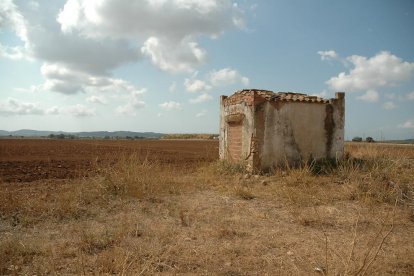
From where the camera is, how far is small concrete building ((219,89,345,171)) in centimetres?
1103

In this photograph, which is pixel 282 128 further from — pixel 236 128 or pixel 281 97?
pixel 236 128

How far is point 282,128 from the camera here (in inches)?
444

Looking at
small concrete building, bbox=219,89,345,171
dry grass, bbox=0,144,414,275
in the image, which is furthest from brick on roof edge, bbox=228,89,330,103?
dry grass, bbox=0,144,414,275

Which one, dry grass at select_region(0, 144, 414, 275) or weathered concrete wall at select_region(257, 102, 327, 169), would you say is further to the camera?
weathered concrete wall at select_region(257, 102, 327, 169)

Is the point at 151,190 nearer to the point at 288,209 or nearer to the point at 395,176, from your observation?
the point at 288,209

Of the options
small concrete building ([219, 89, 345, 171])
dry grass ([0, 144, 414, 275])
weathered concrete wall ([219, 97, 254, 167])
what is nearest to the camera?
dry grass ([0, 144, 414, 275])

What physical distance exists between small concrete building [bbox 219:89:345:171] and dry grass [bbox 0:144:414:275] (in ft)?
3.30

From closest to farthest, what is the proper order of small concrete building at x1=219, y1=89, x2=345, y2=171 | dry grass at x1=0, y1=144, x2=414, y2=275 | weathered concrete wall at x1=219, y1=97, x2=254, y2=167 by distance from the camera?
dry grass at x1=0, y1=144, x2=414, y2=275
small concrete building at x1=219, y1=89, x2=345, y2=171
weathered concrete wall at x1=219, y1=97, x2=254, y2=167

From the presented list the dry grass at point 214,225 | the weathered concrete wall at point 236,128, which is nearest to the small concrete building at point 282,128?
the weathered concrete wall at point 236,128

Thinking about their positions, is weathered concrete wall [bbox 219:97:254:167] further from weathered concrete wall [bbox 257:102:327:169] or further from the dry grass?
the dry grass

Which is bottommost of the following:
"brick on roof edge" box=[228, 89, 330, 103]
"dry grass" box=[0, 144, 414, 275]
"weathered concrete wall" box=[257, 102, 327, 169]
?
"dry grass" box=[0, 144, 414, 275]

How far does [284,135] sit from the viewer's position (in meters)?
11.3

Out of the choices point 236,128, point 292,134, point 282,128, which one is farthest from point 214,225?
point 236,128

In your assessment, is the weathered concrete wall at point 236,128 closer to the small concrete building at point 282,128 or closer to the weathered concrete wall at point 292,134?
the small concrete building at point 282,128
